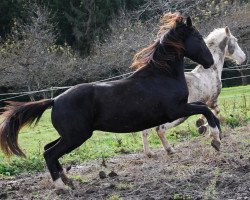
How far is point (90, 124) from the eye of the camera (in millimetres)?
Answer: 6320

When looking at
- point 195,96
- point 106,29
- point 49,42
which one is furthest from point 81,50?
point 195,96

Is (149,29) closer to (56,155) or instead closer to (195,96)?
(195,96)

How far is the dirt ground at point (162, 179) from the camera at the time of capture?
5230 millimetres

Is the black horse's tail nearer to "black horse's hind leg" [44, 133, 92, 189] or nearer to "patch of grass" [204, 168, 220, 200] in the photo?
"black horse's hind leg" [44, 133, 92, 189]

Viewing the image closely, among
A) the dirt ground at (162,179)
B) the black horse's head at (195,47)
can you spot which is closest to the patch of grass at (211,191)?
the dirt ground at (162,179)

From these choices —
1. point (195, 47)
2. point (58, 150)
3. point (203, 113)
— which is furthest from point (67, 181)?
point (195, 47)

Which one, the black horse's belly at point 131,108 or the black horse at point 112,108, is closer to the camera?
the black horse at point 112,108

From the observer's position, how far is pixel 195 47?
277 inches

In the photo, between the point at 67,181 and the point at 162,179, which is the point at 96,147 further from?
the point at 162,179

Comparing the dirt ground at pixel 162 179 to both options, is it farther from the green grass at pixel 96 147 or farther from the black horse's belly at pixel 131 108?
the black horse's belly at pixel 131 108

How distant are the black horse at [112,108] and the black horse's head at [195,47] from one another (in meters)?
0.23

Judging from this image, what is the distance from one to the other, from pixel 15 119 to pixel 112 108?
4.13 ft

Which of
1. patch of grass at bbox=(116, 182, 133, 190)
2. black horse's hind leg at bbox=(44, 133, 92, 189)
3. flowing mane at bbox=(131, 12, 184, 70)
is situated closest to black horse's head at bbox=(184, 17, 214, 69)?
flowing mane at bbox=(131, 12, 184, 70)

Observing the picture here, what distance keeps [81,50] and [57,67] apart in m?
7.53
